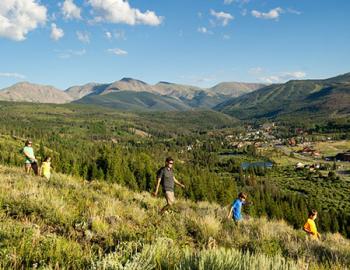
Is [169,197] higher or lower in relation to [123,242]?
lower

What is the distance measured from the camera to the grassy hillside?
422cm

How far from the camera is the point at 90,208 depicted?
28.1ft

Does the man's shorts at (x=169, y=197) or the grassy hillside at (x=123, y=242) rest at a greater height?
the grassy hillside at (x=123, y=242)

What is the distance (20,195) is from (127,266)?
5.79m

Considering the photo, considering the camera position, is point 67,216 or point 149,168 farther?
point 149,168

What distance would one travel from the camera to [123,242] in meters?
5.42

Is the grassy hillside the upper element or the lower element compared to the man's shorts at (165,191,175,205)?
upper

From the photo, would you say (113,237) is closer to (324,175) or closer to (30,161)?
(30,161)

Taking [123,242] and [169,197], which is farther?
[169,197]

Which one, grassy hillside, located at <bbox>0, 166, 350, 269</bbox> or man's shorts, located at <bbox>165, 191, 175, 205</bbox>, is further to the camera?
man's shorts, located at <bbox>165, 191, 175, 205</bbox>

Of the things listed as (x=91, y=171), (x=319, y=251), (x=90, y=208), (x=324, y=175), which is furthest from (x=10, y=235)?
(x=324, y=175)

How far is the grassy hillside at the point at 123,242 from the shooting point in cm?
422

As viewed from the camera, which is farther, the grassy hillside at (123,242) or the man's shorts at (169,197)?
the man's shorts at (169,197)

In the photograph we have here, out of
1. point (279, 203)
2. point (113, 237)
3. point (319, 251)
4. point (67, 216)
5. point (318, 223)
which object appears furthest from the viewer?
point (279, 203)
